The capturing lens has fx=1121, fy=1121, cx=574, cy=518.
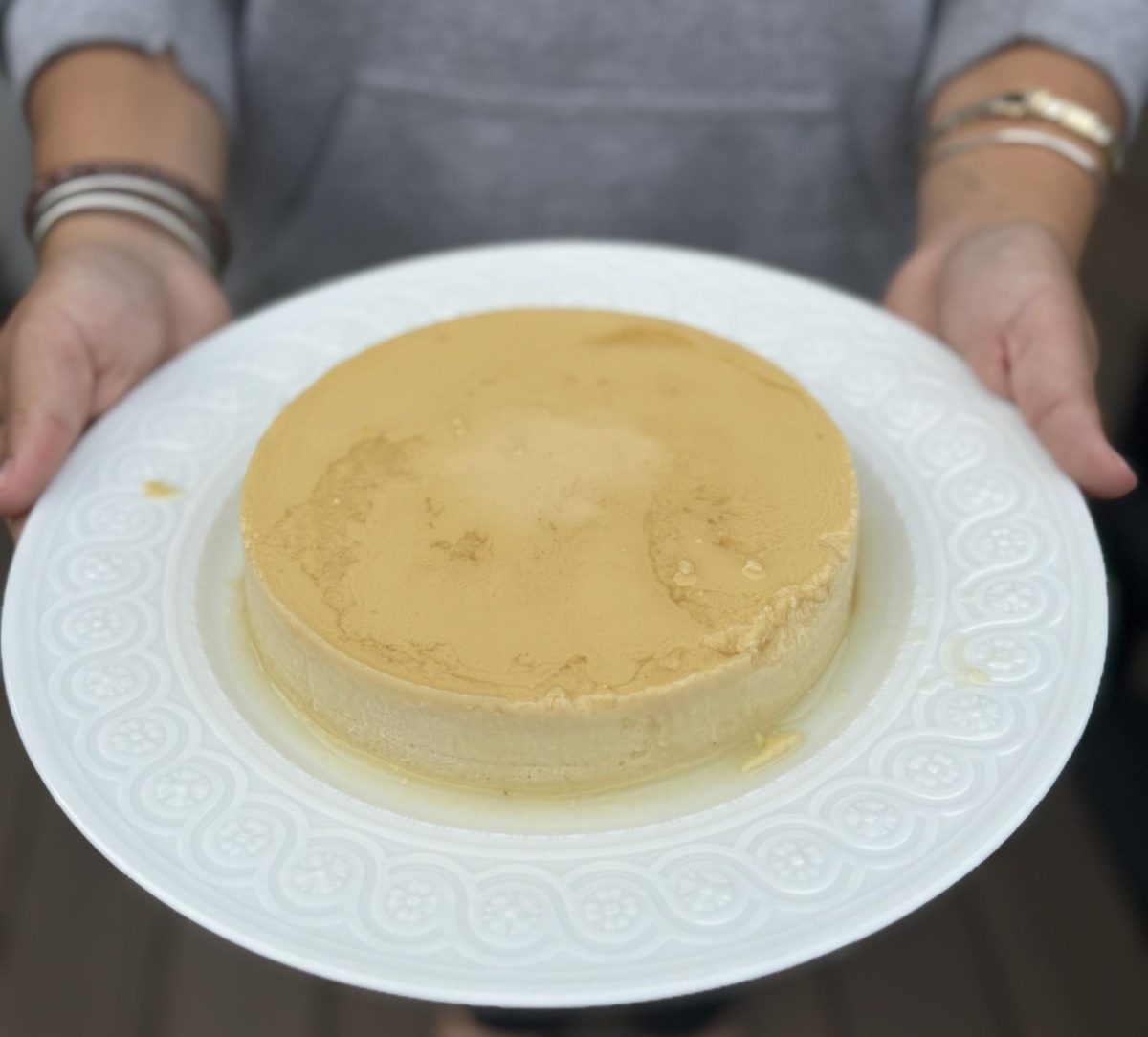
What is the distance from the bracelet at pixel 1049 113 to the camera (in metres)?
1.53

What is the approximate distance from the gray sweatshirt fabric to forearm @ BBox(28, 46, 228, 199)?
3cm

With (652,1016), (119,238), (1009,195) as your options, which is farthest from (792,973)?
(119,238)

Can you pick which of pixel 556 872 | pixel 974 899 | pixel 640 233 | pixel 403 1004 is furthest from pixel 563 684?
pixel 974 899

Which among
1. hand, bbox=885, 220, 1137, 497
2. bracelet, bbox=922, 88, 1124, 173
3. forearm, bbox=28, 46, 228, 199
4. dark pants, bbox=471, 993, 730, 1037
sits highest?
bracelet, bbox=922, 88, 1124, 173

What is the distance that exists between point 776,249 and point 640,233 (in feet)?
0.73

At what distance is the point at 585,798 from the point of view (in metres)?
0.99

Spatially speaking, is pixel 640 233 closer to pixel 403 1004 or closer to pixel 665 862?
pixel 665 862

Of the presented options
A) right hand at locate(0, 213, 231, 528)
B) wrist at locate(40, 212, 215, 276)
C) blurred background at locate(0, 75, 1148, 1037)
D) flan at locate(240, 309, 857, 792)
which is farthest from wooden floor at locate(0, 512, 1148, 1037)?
wrist at locate(40, 212, 215, 276)

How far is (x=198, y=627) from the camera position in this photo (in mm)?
1093

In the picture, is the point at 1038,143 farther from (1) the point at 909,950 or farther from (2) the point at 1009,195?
(1) the point at 909,950

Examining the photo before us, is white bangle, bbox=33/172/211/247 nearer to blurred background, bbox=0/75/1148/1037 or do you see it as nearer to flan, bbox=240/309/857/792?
flan, bbox=240/309/857/792

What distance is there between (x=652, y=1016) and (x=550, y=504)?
3.12 feet

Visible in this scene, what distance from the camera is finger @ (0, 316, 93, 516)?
1.16 m

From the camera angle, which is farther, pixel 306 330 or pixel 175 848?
pixel 306 330
